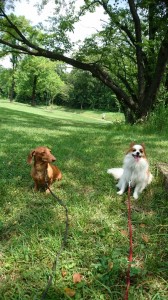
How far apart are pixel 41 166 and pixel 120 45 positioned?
43.1 feet

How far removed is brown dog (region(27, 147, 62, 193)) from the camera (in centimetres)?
336

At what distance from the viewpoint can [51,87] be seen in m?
46.7

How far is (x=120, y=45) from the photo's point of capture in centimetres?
1506

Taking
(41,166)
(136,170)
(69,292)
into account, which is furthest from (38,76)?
(69,292)

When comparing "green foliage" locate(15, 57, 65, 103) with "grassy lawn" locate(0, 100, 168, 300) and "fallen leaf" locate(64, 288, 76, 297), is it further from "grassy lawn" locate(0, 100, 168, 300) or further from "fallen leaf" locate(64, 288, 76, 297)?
"fallen leaf" locate(64, 288, 76, 297)

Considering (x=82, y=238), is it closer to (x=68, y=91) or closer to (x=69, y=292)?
(x=69, y=292)

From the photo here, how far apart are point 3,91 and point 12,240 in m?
73.4

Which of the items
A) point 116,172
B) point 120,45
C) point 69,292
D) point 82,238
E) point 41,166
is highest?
point 120,45

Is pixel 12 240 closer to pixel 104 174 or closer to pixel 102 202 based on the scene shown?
pixel 102 202

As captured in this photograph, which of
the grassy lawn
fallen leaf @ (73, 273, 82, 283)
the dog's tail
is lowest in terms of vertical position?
fallen leaf @ (73, 273, 82, 283)

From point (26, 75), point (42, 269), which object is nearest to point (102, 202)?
point (42, 269)

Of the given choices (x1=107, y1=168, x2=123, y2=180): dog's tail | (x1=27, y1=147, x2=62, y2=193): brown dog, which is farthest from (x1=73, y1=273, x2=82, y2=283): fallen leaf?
(x1=107, y1=168, x2=123, y2=180): dog's tail

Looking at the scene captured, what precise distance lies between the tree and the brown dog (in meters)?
8.17

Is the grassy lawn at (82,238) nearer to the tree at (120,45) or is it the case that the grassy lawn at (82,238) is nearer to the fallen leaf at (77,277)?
the fallen leaf at (77,277)
